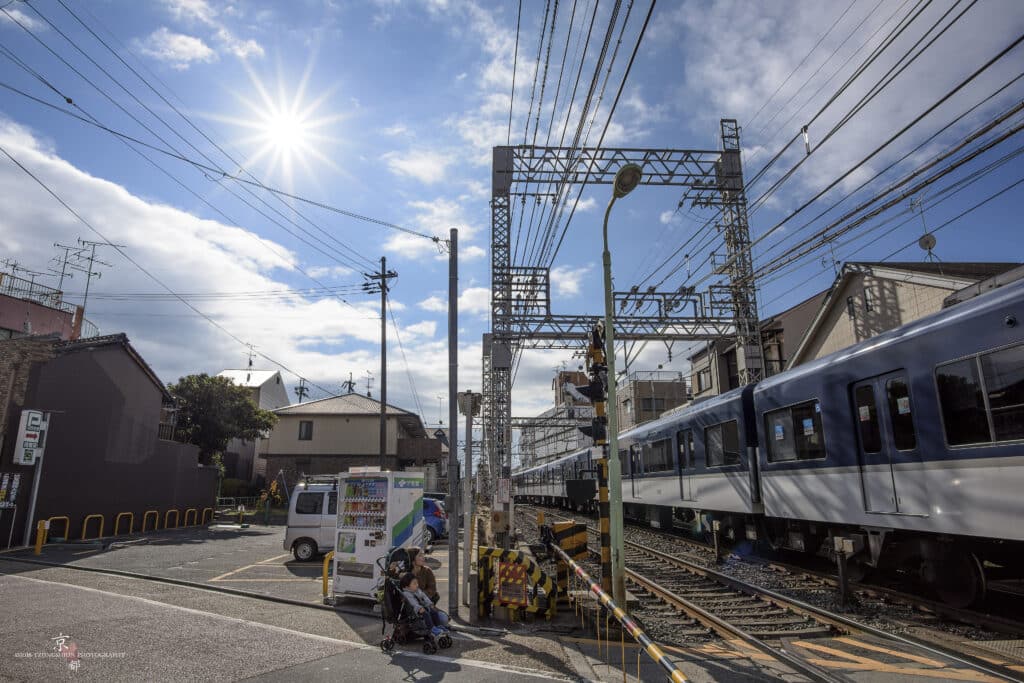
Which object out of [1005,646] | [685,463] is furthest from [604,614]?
[685,463]

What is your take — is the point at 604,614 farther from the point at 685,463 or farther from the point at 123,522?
the point at 123,522

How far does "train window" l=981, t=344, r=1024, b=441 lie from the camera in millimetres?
6062

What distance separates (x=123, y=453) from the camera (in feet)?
73.8

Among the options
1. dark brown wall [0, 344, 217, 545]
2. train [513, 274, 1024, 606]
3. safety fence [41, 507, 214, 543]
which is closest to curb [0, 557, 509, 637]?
train [513, 274, 1024, 606]

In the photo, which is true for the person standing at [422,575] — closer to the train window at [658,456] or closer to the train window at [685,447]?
the train window at [685,447]

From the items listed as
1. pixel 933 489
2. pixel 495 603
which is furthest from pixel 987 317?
pixel 495 603

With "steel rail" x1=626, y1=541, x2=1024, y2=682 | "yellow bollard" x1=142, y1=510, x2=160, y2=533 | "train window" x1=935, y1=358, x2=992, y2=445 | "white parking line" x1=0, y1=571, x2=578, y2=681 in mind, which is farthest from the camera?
"yellow bollard" x1=142, y1=510, x2=160, y2=533

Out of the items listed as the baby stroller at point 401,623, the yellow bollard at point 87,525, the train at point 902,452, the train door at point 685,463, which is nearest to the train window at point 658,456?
the train door at point 685,463

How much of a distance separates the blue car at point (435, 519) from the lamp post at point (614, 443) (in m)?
11.8

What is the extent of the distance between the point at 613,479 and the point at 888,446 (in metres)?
3.60

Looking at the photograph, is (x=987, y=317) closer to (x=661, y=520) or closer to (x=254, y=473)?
(x=661, y=520)

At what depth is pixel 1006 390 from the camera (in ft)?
20.4

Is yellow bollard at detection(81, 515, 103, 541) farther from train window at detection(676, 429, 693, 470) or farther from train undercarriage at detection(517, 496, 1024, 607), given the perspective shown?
train undercarriage at detection(517, 496, 1024, 607)

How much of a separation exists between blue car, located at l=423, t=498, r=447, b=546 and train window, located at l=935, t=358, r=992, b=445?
14978 millimetres
